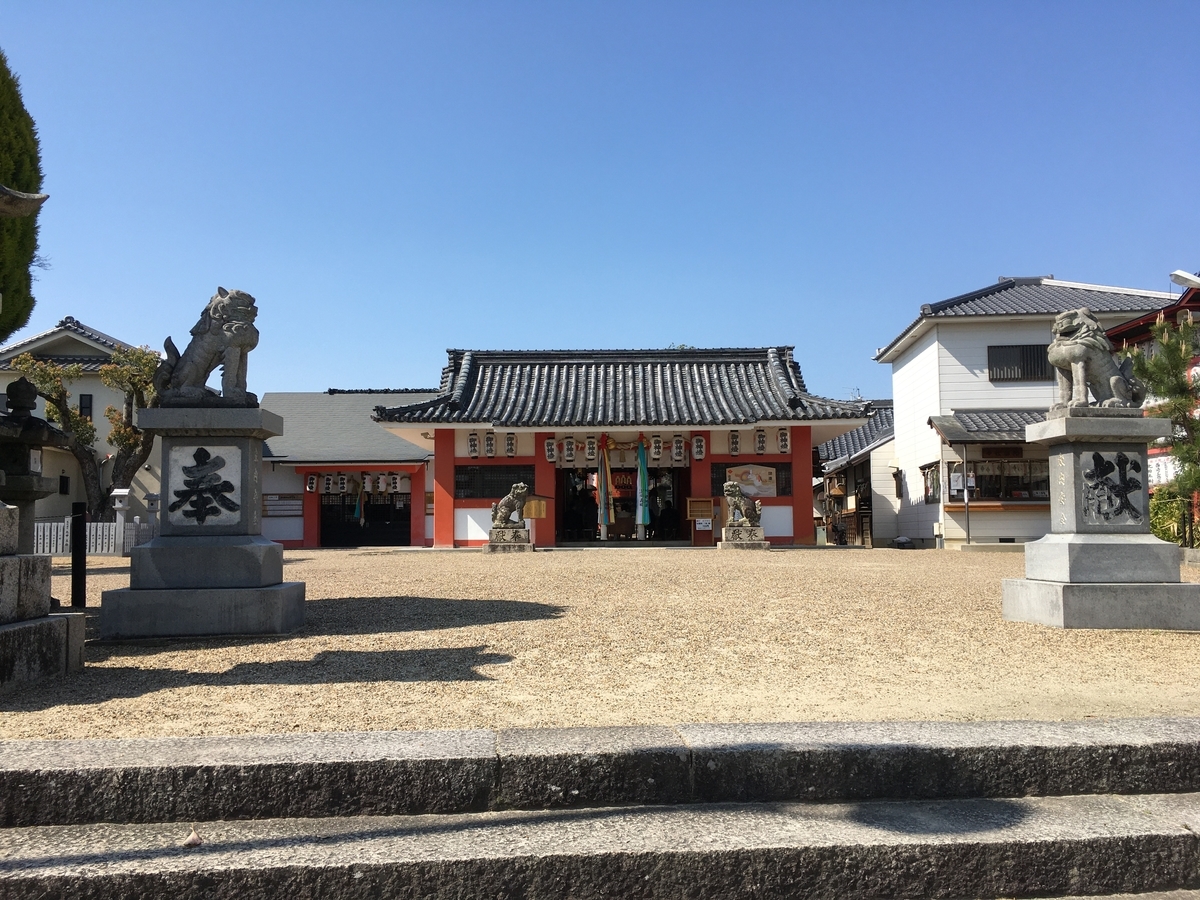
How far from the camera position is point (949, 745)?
11.0 ft

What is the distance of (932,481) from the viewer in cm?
2256

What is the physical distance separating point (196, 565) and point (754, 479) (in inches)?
634

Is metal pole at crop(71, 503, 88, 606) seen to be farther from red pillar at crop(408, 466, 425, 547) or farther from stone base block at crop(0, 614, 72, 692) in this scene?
red pillar at crop(408, 466, 425, 547)

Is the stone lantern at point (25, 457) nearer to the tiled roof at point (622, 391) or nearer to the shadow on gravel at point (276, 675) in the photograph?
the shadow on gravel at point (276, 675)

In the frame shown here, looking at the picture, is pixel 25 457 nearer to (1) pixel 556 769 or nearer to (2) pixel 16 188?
(2) pixel 16 188

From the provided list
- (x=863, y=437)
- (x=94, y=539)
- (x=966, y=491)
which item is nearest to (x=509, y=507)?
(x=94, y=539)

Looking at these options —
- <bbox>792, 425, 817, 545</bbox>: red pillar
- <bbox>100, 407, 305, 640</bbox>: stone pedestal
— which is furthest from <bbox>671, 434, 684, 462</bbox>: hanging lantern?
<bbox>100, 407, 305, 640</bbox>: stone pedestal

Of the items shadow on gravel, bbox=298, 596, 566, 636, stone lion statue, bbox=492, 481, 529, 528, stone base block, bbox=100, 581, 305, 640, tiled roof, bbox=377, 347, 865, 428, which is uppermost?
tiled roof, bbox=377, 347, 865, 428

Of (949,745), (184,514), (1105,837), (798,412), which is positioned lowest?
(1105,837)

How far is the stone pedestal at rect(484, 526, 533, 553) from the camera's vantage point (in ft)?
59.8

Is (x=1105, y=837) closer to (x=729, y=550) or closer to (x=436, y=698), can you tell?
(x=436, y=698)

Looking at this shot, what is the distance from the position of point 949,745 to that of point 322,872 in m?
2.33

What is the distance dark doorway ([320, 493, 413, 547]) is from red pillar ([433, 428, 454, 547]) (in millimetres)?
5616

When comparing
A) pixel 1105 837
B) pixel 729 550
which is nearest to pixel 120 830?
pixel 1105 837
